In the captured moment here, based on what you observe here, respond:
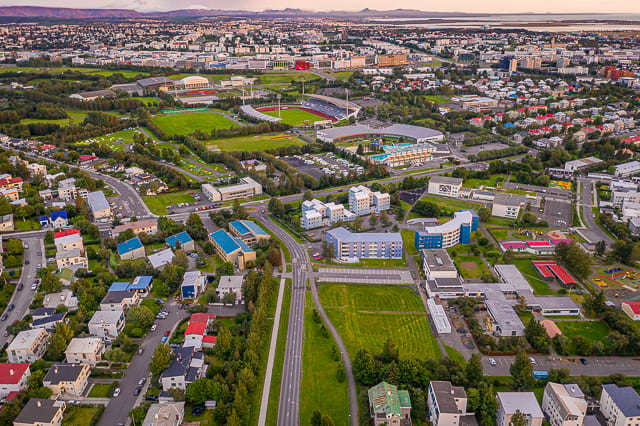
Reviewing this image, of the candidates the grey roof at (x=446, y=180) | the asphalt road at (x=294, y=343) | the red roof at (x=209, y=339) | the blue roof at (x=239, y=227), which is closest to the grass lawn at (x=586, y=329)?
the asphalt road at (x=294, y=343)

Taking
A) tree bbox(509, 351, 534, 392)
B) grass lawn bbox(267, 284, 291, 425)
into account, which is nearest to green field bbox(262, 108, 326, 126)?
grass lawn bbox(267, 284, 291, 425)

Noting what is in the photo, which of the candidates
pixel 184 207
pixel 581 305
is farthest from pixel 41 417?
pixel 581 305

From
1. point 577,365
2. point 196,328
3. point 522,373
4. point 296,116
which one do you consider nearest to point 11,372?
point 196,328

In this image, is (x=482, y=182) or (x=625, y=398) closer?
(x=625, y=398)

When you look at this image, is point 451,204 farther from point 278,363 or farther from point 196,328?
point 196,328

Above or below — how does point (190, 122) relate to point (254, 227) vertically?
above

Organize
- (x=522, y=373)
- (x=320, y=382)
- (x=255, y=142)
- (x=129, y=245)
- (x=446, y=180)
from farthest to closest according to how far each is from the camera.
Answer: (x=255, y=142) → (x=446, y=180) → (x=129, y=245) → (x=320, y=382) → (x=522, y=373)

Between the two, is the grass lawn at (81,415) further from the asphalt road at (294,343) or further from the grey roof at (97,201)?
the grey roof at (97,201)

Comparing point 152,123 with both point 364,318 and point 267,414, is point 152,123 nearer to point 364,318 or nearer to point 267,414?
point 364,318
